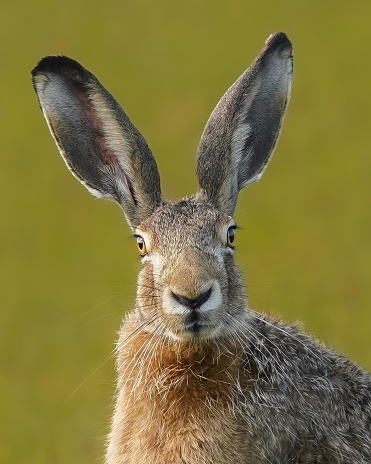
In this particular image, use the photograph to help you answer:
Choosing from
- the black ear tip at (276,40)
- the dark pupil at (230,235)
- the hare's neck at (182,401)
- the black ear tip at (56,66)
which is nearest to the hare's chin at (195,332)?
the hare's neck at (182,401)

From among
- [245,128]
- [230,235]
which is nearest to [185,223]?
[230,235]

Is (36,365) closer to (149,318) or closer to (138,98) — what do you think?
(149,318)

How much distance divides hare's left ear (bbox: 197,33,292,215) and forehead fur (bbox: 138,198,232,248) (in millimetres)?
211

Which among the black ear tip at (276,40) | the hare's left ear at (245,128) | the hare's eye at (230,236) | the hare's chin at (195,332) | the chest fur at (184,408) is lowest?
the chest fur at (184,408)

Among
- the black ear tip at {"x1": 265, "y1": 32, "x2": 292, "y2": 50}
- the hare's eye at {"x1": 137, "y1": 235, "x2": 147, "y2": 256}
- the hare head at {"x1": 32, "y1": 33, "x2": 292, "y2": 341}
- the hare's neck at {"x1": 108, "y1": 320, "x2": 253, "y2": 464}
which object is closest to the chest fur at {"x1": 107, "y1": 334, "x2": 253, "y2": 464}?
the hare's neck at {"x1": 108, "y1": 320, "x2": 253, "y2": 464}

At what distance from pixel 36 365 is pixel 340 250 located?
11.8ft

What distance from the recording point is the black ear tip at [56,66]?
7.51 meters

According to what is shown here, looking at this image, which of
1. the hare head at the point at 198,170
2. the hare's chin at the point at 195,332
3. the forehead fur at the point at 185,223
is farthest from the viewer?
the forehead fur at the point at 185,223

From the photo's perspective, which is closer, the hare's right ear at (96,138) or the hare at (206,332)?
the hare at (206,332)

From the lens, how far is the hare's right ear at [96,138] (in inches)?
299

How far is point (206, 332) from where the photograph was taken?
6.91 metres

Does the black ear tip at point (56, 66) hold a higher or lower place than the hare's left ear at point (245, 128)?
higher

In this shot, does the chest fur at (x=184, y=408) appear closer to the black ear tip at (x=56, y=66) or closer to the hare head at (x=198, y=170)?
the hare head at (x=198, y=170)

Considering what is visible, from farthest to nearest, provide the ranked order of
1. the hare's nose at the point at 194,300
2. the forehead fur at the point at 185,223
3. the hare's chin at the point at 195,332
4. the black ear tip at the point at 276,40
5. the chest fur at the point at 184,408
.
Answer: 1. the black ear tip at the point at 276,40
2. the chest fur at the point at 184,408
3. the forehead fur at the point at 185,223
4. the hare's chin at the point at 195,332
5. the hare's nose at the point at 194,300
